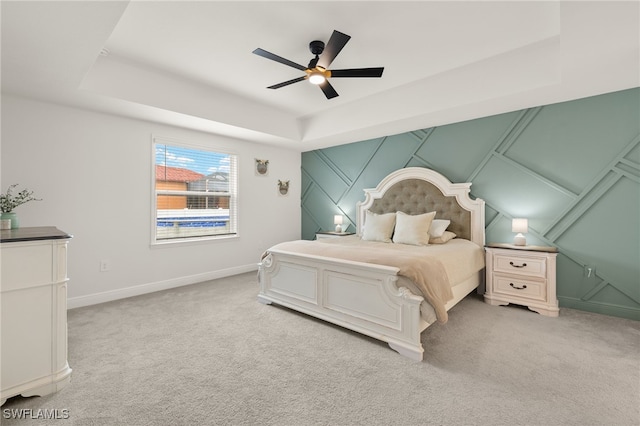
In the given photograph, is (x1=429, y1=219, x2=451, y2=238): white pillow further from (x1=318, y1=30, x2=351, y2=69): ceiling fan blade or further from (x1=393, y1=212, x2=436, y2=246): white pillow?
(x1=318, y1=30, x2=351, y2=69): ceiling fan blade

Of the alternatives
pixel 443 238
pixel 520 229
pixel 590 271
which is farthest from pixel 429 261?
pixel 590 271

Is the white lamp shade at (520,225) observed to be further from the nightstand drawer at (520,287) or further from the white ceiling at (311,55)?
the white ceiling at (311,55)

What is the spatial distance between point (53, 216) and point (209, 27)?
264cm

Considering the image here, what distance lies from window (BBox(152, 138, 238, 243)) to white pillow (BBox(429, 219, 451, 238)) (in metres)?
3.11

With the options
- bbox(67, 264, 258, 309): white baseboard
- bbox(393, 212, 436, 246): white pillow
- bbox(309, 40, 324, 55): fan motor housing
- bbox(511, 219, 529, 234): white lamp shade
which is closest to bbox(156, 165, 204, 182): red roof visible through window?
bbox(67, 264, 258, 309): white baseboard

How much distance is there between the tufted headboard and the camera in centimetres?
373

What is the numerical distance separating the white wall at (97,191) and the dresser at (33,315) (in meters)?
1.76

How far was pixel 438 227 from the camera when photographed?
3693mm

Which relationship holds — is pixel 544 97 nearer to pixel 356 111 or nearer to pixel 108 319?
pixel 356 111

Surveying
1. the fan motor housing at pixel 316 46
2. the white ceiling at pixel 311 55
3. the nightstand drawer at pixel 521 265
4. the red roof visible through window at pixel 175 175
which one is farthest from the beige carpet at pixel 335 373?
the fan motor housing at pixel 316 46

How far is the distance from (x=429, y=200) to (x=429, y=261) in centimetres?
194

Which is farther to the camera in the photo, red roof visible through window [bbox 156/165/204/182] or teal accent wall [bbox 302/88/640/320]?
red roof visible through window [bbox 156/165/204/182]

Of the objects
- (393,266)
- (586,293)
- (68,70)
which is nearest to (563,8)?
(393,266)

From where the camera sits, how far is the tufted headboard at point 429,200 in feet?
12.2
